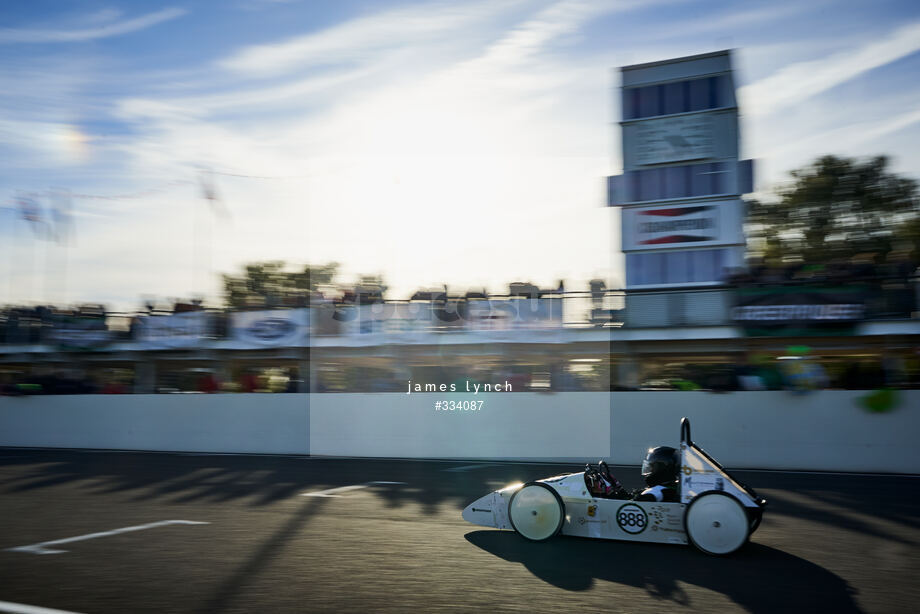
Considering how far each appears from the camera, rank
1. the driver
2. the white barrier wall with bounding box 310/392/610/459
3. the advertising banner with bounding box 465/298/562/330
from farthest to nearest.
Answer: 1. the advertising banner with bounding box 465/298/562/330
2. the white barrier wall with bounding box 310/392/610/459
3. the driver

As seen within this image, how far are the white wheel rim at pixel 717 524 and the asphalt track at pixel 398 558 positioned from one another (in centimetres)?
17

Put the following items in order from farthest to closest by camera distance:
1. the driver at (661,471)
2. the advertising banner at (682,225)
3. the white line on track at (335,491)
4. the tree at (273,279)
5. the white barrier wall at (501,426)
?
1. the tree at (273,279)
2. the advertising banner at (682,225)
3. the white barrier wall at (501,426)
4. the white line on track at (335,491)
5. the driver at (661,471)

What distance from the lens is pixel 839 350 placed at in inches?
722

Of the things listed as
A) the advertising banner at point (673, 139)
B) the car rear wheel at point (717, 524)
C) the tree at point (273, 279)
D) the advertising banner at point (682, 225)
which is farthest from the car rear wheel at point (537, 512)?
the tree at point (273, 279)

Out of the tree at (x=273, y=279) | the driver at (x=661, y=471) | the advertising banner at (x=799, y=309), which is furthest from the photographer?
the tree at (x=273, y=279)

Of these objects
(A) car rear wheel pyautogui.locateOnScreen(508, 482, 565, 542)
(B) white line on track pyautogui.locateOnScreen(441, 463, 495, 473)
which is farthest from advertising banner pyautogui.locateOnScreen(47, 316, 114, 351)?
(A) car rear wheel pyautogui.locateOnScreen(508, 482, 565, 542)

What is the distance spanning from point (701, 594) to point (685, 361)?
1510 cm

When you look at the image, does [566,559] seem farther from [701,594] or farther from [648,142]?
[648,142]

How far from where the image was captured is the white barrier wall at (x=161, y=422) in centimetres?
2012

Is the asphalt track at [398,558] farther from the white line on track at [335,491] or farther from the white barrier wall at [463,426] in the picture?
the white barrier wall at [463,426]

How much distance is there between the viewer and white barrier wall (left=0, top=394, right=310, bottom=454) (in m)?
20.1

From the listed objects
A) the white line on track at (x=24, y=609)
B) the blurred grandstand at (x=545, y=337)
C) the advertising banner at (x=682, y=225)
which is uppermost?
the advertising banner at (x=682, y=225)

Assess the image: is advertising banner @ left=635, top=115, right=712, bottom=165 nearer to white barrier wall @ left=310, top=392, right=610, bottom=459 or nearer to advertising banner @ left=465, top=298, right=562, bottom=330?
advertising banner @ left=465, top=298, right=562, bottom=330

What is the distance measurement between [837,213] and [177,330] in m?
33.7
